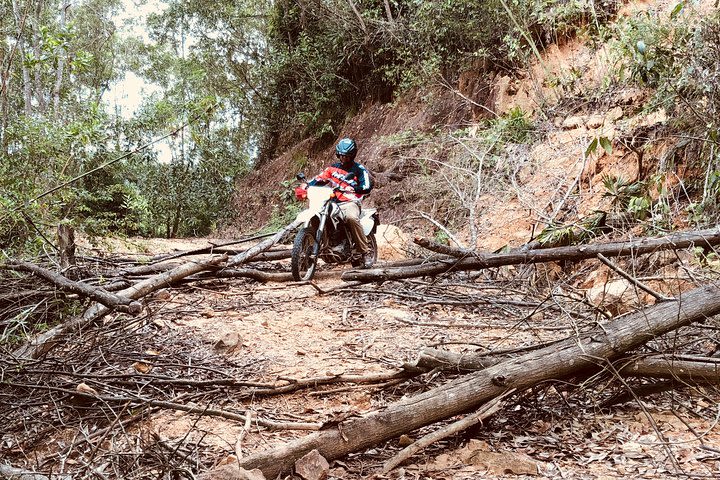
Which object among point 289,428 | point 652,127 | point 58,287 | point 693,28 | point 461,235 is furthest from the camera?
point 461,235

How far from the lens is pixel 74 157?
5059 millimetres

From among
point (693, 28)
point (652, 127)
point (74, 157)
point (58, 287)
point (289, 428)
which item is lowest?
point (289, 428)

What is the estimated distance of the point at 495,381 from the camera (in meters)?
2.85

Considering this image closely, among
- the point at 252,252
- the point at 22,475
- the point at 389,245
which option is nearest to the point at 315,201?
the point at 252,252

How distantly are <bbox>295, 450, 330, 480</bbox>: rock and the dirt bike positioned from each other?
14.8ft

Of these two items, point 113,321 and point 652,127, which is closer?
point 113,321

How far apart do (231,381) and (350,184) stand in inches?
181

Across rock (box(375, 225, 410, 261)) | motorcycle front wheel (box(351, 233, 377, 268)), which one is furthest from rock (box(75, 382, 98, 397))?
rock (box(375, 225, 410, 261))

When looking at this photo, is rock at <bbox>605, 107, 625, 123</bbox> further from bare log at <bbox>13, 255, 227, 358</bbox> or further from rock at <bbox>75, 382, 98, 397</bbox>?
rock at <bbox>75, 382, 98, 397</bbox>

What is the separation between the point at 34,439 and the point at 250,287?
13.3ft

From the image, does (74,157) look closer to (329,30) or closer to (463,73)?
(463,73)

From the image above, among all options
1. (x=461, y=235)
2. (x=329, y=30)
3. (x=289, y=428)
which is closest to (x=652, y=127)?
(x=461, y=235)

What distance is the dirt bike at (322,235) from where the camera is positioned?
276 inches

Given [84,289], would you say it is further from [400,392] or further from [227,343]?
[400,392]
